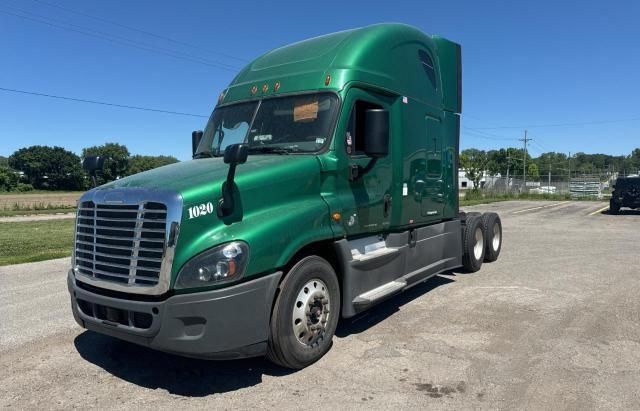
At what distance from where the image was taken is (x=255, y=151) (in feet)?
15.9

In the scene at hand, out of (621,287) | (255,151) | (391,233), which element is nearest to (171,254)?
(255,151)

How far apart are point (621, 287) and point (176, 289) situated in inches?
265

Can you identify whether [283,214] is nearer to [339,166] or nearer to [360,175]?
[339,166]

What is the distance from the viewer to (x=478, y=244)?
8812 mm

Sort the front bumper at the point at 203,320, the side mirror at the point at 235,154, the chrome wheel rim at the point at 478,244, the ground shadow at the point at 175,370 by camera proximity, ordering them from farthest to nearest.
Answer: the chrome wheel rim at the point at 478,244 → the ground shadow at the point at 175,370 → the side mirror at the point at 235,154 → the front bumper at the point at 203,320

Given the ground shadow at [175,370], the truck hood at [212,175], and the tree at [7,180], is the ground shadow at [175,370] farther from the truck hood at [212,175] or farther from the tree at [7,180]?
the tree at [7,180]

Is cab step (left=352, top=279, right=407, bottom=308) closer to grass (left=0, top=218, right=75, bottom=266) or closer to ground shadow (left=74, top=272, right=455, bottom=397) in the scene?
ground shadow (left=74, top=272, right=455, bottom=397)

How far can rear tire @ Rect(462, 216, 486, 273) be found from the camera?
327 inches

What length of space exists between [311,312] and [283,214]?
0.97m

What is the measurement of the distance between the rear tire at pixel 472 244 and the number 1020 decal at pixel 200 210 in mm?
5758

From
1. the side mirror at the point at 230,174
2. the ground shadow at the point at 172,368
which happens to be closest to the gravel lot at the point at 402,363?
the ground shadow at the point at 172,368

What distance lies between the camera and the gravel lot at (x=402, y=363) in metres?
3.63

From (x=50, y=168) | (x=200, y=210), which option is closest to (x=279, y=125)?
(x=200, y=210)

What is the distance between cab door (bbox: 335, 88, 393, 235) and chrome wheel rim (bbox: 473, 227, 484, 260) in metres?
3.75
